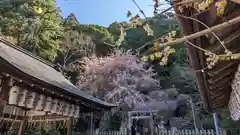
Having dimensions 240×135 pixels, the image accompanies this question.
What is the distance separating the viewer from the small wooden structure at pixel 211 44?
1.20m

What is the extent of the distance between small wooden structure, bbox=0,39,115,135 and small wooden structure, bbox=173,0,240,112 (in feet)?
6.78

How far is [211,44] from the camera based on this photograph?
1.58 m

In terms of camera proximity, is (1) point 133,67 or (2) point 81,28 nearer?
(1) point 133,67

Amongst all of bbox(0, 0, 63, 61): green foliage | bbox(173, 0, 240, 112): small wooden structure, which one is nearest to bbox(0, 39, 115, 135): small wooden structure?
bbox(173, 0, 240, 112): small wooden structure

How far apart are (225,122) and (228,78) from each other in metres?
5.56

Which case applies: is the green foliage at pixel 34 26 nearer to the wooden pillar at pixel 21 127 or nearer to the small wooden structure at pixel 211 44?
the wooden pillar at pixel 21 127

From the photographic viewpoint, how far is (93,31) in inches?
557

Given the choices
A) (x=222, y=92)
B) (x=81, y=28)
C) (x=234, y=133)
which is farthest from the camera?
(x=81, y=28)

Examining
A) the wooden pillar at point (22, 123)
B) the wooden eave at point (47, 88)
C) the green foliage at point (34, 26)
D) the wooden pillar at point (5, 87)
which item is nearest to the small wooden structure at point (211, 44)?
the wooden eave at point (47, 88)

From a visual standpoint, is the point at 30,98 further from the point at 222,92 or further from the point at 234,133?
the point at 234,133

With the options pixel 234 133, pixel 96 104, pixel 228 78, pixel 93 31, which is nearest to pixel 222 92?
pixel 228 78

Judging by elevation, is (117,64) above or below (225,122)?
above

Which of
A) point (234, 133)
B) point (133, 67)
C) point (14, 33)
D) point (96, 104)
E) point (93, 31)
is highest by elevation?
point (93, 31)

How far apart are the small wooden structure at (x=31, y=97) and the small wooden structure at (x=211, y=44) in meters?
2.07
